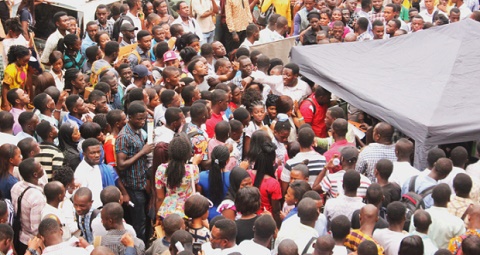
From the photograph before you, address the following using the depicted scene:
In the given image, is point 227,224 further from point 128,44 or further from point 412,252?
point 128,44

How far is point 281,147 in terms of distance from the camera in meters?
9.41

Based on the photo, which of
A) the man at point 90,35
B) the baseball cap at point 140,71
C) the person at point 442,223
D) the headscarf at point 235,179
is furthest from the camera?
the man at point 90,35

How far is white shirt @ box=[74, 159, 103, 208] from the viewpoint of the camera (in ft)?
27.2

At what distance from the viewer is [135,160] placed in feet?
29.0

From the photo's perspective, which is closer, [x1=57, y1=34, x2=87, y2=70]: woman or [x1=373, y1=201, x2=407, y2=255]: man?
[x1=373, y1=201, x2=407, y2=255]: man

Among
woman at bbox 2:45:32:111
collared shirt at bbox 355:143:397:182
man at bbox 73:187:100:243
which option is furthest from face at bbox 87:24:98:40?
man at bbox 73:187:100:243

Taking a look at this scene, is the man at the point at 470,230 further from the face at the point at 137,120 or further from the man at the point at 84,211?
the face at the point at 137,120

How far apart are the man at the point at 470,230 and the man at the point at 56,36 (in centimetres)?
690

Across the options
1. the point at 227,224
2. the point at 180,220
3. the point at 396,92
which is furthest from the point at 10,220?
the point at 396,92

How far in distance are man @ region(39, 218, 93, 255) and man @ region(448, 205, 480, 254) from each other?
303cm

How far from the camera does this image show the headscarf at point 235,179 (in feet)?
26.3

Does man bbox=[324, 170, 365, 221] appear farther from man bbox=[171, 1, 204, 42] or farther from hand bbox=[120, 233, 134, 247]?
man bbox=[171, 1, 204, 42]

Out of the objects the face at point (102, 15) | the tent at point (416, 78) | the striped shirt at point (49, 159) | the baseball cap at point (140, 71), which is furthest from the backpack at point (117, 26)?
the striped shirt at point (49, 159)

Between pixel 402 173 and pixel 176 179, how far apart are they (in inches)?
89.6
